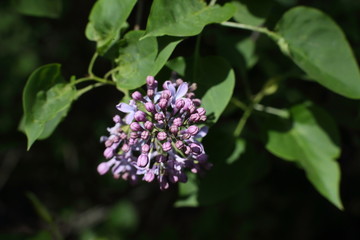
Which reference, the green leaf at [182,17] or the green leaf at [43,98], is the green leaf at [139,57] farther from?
the green leaf at [43,98]

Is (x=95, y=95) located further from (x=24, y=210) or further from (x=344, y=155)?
(x=344, y=155)

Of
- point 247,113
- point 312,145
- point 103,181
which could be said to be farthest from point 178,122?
point 103,181

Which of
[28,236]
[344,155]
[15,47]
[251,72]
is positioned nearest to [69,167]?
[15,47]

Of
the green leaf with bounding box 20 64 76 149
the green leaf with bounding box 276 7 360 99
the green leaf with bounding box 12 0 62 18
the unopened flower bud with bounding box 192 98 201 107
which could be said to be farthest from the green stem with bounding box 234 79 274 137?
the green leaf with bounding box 12 0 62 18

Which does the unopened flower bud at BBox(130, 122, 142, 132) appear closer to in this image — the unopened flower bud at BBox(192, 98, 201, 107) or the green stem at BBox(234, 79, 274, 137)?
the unopened flower bud at BBox(192, 98, 201, 107)

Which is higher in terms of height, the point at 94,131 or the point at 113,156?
the point at 113,156

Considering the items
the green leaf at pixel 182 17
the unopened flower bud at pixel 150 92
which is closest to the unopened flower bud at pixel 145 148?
the unopened flower bud at pixel 150 92
